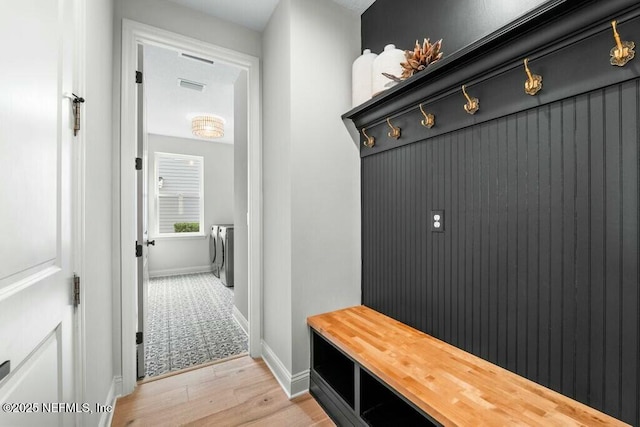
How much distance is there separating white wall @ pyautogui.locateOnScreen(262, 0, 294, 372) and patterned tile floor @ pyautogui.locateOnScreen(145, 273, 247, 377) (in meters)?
0.57

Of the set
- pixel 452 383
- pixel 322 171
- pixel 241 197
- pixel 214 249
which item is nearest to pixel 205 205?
pixel 214 249

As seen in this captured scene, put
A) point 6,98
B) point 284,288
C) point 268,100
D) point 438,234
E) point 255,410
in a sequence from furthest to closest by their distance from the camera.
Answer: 1. point 268,100
2. point 284,288
3. point 255,410
4. point 438,234
5. point 6,98

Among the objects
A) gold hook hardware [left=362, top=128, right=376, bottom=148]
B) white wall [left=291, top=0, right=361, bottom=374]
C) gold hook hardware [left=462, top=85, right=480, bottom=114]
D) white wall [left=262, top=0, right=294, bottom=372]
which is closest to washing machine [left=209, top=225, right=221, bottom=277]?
white wall [left=262, top=0, right=294, bottom=372]

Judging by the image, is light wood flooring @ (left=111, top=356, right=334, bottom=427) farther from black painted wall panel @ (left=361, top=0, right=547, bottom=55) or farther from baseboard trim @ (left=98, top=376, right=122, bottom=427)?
black painted wall panel @ (left=361, top=0, right=547, bottom=55)

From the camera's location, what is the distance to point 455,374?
4.00 ft

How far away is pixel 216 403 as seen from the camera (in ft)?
5.73

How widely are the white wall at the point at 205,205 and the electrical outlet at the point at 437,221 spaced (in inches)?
202

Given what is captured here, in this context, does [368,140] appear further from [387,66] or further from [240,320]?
[240,320]

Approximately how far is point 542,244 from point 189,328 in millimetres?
3098

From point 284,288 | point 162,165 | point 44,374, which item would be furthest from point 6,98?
point 162,165

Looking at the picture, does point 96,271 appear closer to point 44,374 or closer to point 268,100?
point 44,374

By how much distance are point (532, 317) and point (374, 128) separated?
1.42 metres

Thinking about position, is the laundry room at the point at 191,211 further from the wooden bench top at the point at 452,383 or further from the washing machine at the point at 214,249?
the wooden bench top at the point at 452,383

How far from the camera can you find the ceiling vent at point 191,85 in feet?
10.7
